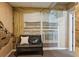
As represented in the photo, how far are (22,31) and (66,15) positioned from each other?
65.5 inches

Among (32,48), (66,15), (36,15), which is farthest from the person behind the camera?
(36,15)

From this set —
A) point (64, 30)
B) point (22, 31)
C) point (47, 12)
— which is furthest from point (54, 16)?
point (22, 31)

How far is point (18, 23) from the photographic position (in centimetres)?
526

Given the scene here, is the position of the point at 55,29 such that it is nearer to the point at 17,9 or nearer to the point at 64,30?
the point at 64,30

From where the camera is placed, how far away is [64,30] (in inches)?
207

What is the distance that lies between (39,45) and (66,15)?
1.39 m

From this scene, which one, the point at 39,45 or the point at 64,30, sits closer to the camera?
the point at 39,45

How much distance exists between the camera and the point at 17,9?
4.91m

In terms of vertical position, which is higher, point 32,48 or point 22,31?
point 22,31

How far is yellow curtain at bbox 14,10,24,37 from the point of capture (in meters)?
5.00

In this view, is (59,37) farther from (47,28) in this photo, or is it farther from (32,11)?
(32,11)

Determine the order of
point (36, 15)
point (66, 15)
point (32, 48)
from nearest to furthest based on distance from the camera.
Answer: point (32, 48), point (66, 15), point (36, 15)

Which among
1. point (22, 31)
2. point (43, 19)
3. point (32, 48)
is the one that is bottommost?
point (32, 48)

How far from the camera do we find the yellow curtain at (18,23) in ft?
16.4
